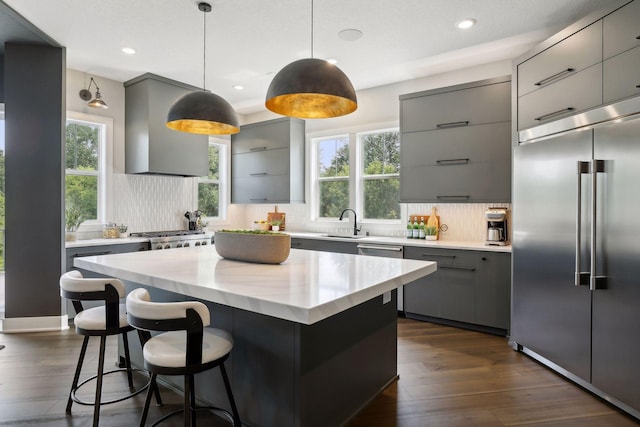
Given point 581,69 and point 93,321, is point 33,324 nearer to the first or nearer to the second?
point 93,321

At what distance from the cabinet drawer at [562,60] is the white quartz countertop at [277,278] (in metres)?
1.92

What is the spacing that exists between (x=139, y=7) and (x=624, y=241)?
3823 mm

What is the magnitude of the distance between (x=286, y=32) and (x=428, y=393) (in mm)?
3182

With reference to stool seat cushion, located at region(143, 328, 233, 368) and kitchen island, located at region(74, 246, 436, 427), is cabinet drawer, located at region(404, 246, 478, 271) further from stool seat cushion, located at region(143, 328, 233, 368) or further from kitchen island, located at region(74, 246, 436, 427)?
stool seat cushion, located at region(143, 328, 233, 368)

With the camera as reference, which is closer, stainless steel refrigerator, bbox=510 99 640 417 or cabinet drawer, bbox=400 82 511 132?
stainless steel refrigerator, bbox=510 99 640 417

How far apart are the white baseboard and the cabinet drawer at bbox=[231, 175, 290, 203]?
113 inches

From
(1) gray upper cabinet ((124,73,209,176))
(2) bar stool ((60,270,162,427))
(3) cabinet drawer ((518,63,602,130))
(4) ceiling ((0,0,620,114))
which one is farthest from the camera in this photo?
(1) gray upper cabinet ((124,73,209,176))

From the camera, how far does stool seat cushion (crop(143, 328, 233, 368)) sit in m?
1.62

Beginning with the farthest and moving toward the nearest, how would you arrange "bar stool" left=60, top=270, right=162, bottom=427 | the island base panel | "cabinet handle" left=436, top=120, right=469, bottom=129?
"cabinet handle" left=436, top=120, right=469, bottom=129 < "bar stool" left=60, top=270, right=162, bottom=427 < the island base panel

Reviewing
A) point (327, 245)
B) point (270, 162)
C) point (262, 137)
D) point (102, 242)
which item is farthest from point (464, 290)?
point (102, 242)

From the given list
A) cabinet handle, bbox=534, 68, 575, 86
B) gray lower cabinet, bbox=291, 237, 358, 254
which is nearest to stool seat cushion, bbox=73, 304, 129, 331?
gray lower cabinet, bbox=291, 237, 358, 254

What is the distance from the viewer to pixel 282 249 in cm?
234

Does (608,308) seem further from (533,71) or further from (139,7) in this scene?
(139,7)

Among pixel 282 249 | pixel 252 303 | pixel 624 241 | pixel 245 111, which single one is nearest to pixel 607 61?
pixel 624 241
